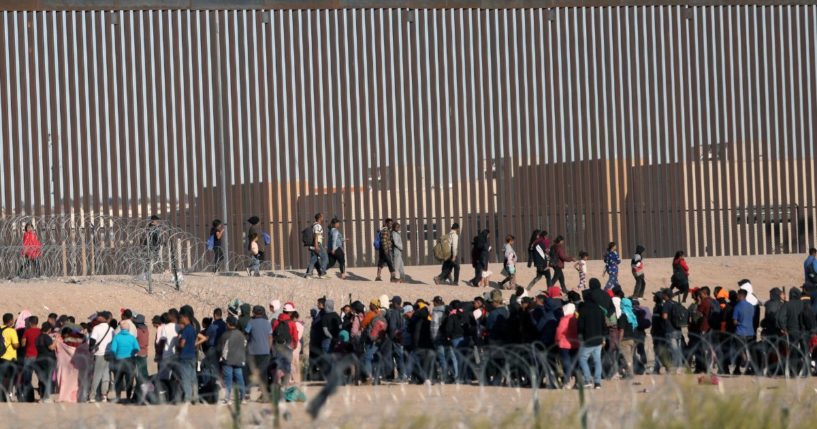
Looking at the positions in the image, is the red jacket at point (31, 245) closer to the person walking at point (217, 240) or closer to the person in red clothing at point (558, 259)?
the person walking at point (217, 240)

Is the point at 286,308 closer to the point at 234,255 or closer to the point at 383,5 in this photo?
the point at 234,255

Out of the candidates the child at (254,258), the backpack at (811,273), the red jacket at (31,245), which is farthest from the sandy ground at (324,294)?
the backpack at (811,273)

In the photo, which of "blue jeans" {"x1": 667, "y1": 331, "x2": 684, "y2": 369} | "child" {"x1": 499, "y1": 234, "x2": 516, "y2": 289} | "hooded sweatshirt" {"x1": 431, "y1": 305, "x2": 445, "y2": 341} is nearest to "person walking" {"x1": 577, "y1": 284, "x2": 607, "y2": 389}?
"blue jeans" {"x1": 667, "y1": 331, "x2": 684, "y2": 369}

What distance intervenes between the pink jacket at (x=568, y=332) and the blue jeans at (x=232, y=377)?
9.35ft

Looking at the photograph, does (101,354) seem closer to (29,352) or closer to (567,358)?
(29,352)

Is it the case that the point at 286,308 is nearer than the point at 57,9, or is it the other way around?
the point at 286,308

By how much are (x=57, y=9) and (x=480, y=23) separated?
6.38 m

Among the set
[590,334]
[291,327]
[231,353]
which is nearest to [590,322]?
[590,334]

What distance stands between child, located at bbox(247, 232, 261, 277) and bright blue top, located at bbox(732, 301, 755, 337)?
869 cm

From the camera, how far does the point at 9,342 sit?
52.0 ft

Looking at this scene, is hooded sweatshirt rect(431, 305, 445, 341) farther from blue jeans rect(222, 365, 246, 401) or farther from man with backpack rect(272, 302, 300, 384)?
blue jeans rect(222, 365, 246, 401)

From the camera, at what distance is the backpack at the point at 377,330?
16672 mm

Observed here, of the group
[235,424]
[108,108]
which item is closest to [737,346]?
[235,424]

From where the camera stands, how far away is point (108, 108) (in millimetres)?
25422
